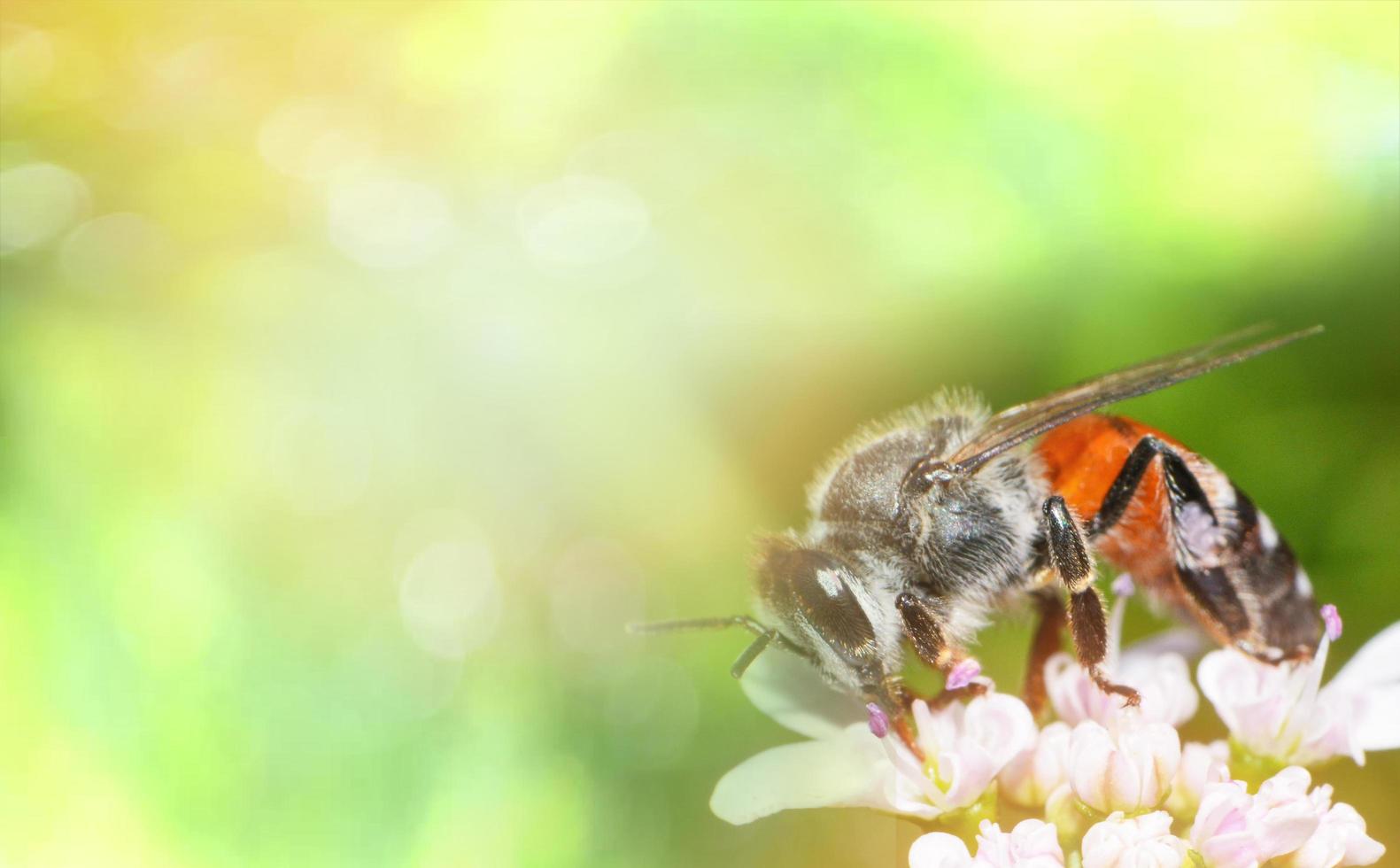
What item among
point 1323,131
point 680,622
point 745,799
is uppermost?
point 1323,131

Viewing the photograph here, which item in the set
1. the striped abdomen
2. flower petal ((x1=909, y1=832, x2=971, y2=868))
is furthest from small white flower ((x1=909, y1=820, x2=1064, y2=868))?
the striped abdomen

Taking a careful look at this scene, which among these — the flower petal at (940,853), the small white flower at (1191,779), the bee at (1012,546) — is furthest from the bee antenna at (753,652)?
the small white flower at (1191,779)

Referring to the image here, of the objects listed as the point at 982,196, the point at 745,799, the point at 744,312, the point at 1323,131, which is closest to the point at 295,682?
the point at 745,799

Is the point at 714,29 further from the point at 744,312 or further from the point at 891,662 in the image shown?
the point at 891,662

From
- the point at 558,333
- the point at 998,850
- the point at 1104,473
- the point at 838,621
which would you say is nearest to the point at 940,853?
the point at 998,850

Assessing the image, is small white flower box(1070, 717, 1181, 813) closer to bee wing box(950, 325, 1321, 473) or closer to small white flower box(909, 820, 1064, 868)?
small white flower box(909, 820, 1064, 868)
